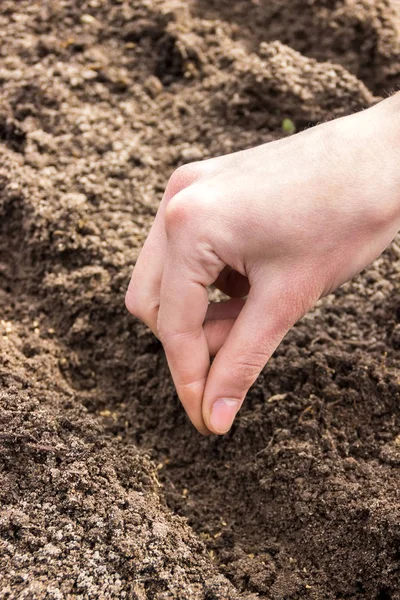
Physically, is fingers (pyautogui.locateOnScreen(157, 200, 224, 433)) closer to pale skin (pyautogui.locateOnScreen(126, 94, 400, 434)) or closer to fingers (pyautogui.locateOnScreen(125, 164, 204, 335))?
pale skin (pyautogui.locateOnScreen(126, 94, 400, 434))

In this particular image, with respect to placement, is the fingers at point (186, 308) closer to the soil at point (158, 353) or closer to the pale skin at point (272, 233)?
the pale skin at point (272, 233)

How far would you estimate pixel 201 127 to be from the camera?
2.69m

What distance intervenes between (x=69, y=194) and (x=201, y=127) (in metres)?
0.65

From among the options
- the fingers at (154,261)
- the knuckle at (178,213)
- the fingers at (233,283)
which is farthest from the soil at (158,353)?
the knuckle at (178,213)

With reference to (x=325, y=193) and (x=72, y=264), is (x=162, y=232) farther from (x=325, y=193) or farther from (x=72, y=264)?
(x=72, y=264)

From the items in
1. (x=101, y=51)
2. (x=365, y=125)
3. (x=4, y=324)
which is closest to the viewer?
(x=365, y=125)

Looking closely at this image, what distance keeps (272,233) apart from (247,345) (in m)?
0.27

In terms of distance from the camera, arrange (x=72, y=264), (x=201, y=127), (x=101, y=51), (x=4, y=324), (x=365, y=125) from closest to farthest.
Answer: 1. (x=365, y=125)
2. (x=4, y=324)
3. (x=72, y=264)
4. (x=201, y=127)
5. (x=101, y=51)

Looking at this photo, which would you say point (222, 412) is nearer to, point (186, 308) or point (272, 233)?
point (186, 308)

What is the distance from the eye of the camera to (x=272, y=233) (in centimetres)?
147

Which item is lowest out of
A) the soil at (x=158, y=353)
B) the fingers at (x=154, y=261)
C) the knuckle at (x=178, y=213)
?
the soil at (x=158, y=353)

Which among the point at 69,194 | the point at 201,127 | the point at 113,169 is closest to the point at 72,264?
the point at 69,194

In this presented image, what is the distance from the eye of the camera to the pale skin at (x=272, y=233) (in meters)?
1.48

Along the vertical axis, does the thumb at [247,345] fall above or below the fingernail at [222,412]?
above
